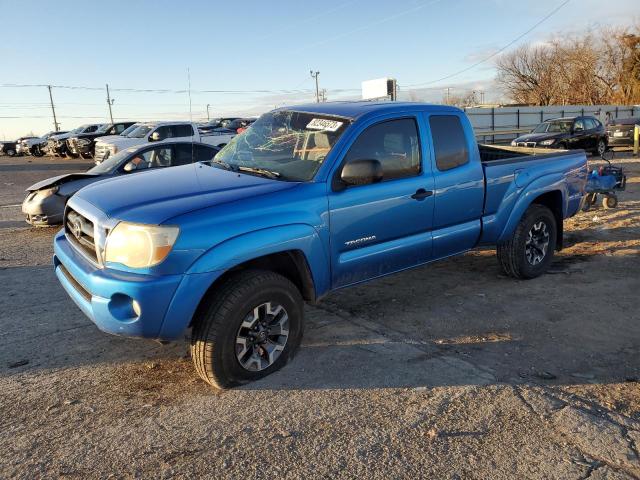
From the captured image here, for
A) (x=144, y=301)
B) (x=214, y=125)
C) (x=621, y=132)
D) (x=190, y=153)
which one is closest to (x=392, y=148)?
(x=144, y=301)

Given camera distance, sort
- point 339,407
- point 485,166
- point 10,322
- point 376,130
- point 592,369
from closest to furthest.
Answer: point 339,407 → point 592,369 → point 376,130 → point 10,322 → point 485,166

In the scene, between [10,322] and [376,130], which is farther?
[10,322]

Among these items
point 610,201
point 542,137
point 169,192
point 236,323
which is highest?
point 169,192

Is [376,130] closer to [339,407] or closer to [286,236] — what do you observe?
[286,236]

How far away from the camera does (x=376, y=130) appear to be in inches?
164

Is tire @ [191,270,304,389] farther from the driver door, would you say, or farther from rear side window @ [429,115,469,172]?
rear side window @ [429,115,469,172]

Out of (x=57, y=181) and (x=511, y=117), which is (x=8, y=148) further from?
(x=511, y=117)

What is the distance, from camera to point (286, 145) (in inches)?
165

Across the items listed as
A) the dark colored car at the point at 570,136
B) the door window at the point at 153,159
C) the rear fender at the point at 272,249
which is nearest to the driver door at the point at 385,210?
the rear fender at the point at 272,249

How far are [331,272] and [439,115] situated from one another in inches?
76.0

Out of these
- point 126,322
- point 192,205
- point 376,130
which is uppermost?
point 376,130

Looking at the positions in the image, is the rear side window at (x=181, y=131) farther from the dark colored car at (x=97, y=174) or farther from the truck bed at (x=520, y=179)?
the truck bed at (x=520, y=179)

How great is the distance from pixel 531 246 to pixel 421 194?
6.86ft

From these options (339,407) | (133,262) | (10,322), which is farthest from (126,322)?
(10,322)
